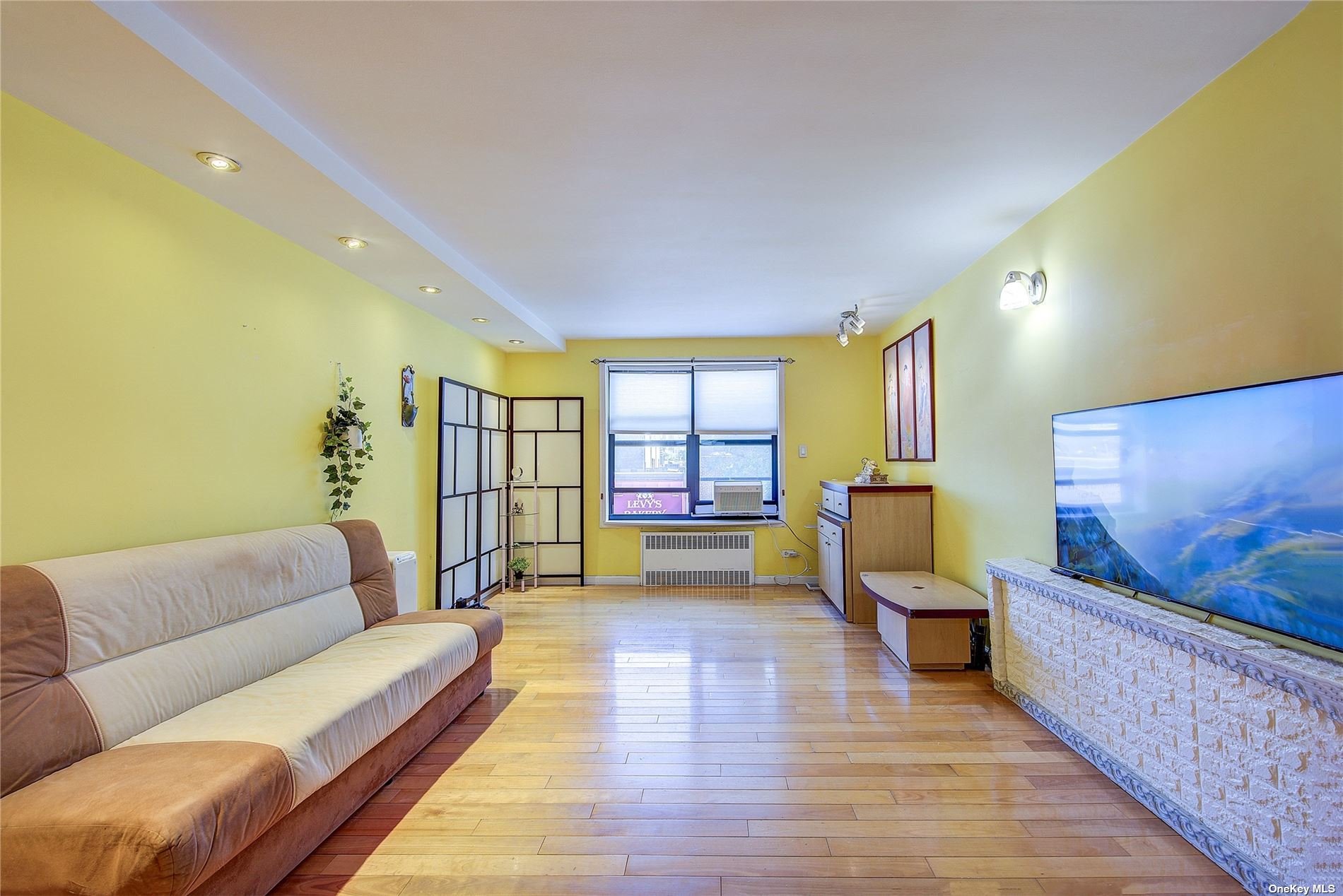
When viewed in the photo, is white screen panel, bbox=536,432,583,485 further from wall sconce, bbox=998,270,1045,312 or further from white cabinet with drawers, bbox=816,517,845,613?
wall sconce, bbox=998,270,1045,312

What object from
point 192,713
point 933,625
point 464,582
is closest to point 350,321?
point 192,713

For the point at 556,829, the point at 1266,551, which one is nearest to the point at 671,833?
the point at 556,829

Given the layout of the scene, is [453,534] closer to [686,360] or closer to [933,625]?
[686,360]

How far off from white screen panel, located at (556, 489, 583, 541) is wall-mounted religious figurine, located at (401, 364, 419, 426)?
7.15 ft

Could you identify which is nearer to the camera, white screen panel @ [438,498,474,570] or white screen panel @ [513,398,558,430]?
white screen panel @ [438,498,474,570]

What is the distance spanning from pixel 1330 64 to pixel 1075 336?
4.10 ft

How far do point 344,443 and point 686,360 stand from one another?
3506mm

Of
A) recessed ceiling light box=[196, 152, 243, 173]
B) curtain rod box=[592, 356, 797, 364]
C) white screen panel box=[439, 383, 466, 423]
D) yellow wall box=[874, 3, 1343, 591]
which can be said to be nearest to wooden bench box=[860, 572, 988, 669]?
yellow wall box=[874, 3, 1343, 591]

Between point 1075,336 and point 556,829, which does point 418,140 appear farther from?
point 1075,336

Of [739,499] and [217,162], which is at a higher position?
[217,162]

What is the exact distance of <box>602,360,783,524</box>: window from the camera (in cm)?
601

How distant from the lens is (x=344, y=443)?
10.7 feet

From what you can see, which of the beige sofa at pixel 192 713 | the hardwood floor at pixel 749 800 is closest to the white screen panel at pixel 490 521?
the hardwood floor at pixel 749 800

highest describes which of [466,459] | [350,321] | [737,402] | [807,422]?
[350,321]
